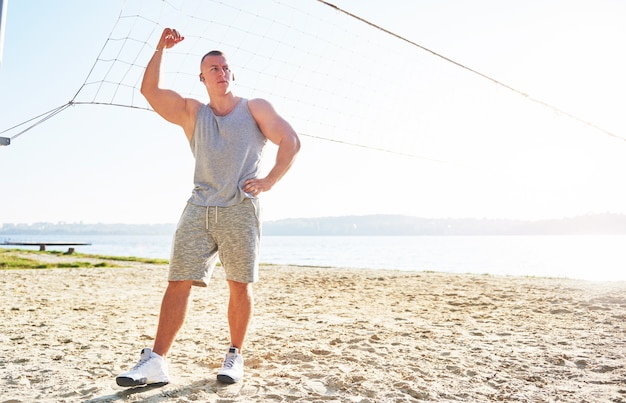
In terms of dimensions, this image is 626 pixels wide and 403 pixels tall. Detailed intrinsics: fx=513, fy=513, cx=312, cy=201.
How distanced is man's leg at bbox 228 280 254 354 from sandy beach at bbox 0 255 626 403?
21 cm

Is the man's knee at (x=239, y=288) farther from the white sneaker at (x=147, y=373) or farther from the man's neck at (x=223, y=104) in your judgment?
the man's neck at (x=223, y=104)

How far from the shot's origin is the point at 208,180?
7.48ft

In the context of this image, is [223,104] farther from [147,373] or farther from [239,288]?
[147,373]

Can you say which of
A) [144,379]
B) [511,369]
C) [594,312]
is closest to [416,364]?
[511,369]

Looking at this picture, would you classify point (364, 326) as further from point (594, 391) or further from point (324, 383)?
point (594, 391)

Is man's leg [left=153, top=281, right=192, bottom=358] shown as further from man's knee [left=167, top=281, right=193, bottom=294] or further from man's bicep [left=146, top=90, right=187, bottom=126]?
man's bicep [left=146, top=90, right=187, bottom=126]

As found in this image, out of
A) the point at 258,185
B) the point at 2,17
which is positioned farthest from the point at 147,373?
the point at 2,17

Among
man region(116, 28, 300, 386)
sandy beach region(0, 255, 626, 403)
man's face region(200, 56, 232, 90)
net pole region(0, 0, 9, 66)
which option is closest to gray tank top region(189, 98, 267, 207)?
man region(116, 28, 300, 386)

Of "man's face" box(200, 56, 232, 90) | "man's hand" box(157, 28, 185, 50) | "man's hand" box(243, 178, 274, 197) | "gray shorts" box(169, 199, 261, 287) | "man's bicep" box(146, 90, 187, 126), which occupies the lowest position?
"gray shorts" box(169, 199, 261, 287)

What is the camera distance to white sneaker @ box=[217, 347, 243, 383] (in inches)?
89.2

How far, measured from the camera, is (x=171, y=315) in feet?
7.43

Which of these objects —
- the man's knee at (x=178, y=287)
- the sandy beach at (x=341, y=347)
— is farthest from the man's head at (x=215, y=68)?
the sandy beach at (x=341, y=347)

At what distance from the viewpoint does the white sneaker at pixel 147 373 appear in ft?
6.89

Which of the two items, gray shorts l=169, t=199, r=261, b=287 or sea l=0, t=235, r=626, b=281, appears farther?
sea l=0, t=235, r=626, b=281
